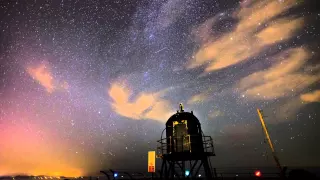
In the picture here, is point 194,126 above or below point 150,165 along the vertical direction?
above

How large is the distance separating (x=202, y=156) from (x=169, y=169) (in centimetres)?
381

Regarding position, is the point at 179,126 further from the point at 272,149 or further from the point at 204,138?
the point at 272,149

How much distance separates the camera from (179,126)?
855 inches

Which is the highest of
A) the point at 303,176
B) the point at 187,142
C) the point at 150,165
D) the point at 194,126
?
the point at 194,126

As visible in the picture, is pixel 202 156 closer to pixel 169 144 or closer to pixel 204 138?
pixel 204 138

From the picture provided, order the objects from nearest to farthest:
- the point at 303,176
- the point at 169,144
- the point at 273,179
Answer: the point at 303,176 < the point at 169,144 < the point at 273,179

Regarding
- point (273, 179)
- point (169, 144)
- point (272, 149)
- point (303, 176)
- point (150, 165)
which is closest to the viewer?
point (303, 176)

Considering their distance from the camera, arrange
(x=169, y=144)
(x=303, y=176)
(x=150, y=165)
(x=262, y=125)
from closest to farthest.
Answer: (x=303, y=176), (x=150, y=165), (x=169, y=144), (x=262, y=125)

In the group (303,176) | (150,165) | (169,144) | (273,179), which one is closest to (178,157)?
(169,144)

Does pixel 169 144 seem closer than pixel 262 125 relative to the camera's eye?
Yes

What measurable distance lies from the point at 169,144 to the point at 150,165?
2.68m

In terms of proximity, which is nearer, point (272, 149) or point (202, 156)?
point (202, 156)

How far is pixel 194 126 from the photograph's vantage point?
21.6 meters

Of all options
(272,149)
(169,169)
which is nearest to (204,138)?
(169,169)
